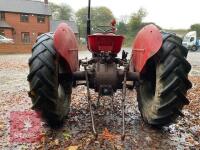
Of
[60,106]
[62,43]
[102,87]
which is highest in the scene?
[62,43]

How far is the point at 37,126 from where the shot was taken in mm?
5520

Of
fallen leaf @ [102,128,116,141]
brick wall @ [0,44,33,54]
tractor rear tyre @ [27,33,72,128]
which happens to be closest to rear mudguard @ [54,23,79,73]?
tractor rear tyre @ [27,33,72,128]

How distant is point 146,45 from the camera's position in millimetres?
4746

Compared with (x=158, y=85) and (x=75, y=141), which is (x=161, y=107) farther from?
(x=75, y=141)

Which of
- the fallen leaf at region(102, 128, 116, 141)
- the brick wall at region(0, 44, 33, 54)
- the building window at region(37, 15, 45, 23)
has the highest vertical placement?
the building window at region(37, 15, 45, 23)

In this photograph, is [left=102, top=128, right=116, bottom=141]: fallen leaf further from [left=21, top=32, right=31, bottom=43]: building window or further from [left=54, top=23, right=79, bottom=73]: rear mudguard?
[left=21, top=32, right=31, bottom=43]: building window

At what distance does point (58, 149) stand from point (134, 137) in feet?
3.97

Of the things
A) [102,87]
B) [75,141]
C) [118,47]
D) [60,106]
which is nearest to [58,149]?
[75,141]

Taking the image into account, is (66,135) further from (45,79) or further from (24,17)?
(24,17)

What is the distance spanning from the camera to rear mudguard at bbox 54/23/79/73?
15.0 feet

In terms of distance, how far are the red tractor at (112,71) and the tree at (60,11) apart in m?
80.1

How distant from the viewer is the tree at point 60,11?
84.0 metres

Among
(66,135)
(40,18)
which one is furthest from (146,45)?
(40,18)

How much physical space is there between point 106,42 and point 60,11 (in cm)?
8143
